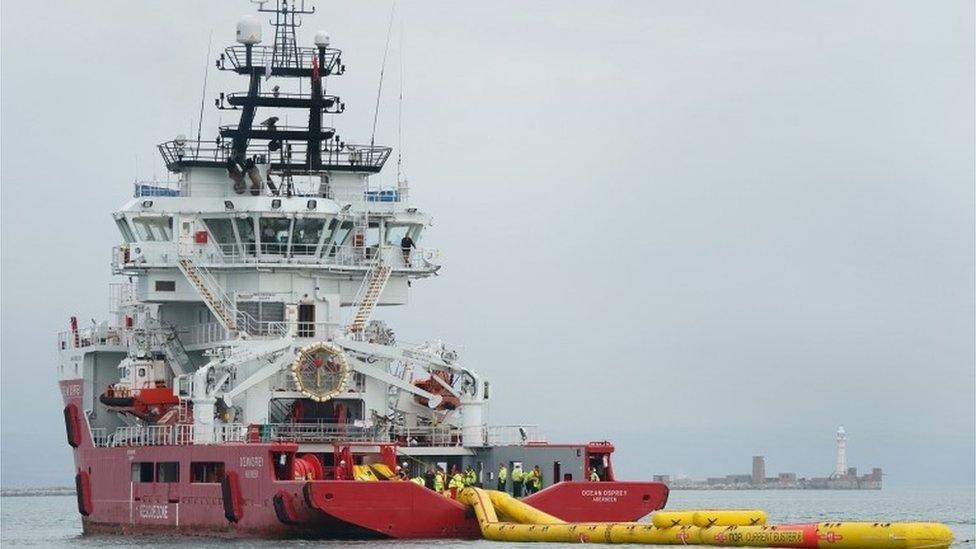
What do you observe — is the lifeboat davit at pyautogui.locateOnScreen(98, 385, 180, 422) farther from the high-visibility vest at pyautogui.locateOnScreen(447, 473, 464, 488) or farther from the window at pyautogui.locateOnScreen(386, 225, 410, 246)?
the high-visibility vest at pyautogui.locateOnScreen(447, 473, 464, 488)

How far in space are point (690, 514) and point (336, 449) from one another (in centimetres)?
860

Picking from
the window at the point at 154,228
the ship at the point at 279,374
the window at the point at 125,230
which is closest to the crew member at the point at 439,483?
the ship at the point at 279,374

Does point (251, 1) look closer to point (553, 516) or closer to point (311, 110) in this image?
point (311, 110)

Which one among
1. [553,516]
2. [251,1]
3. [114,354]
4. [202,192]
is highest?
[251,1]

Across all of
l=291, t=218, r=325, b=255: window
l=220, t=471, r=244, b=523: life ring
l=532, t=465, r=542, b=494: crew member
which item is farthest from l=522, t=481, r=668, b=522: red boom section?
l=291, t=218, r=325, b=255: window

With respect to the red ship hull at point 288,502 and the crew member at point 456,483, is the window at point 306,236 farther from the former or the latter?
the crew member at point 456,483

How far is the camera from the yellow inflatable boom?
40812 mm

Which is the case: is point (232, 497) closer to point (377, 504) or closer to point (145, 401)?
point (377, 504)

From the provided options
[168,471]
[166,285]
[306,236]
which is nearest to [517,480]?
[168,471]

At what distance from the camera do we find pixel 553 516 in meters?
48.3

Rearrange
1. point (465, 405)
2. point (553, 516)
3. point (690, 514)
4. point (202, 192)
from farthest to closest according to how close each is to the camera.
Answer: point (202, 192), point (465, 405), point (553, 516), point (690, 514)

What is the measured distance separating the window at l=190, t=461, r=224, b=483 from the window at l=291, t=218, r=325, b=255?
6.73m

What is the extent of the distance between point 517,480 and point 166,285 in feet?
37.3

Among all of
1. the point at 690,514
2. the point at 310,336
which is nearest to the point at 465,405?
the point at 310,336
